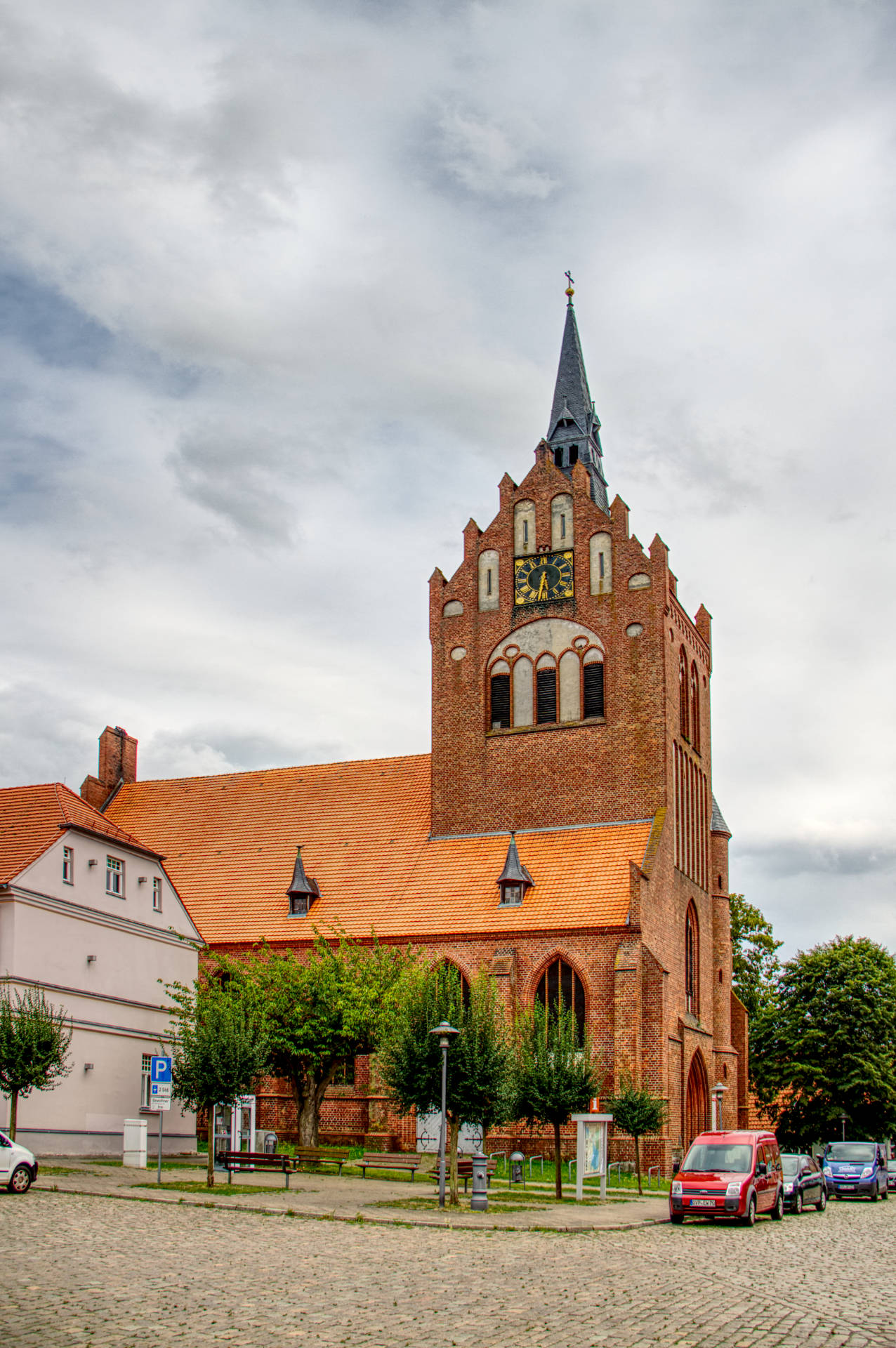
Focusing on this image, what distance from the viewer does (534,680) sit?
48.1 m

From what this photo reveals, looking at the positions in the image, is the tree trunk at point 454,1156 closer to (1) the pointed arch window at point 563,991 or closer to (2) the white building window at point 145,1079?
(1) the pointed arch window at point 563,991

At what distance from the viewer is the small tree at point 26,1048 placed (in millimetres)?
28875

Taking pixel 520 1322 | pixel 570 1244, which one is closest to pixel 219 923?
pixel 570 1244

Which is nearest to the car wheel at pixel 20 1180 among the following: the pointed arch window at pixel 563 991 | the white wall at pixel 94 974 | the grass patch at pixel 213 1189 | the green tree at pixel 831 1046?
the grass patch at pixel 213 1189

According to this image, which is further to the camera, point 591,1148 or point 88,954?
point 88,954

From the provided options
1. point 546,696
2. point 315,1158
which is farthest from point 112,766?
point 315,1158

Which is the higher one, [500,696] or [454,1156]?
[500,696]

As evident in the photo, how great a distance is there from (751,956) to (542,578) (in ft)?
83.9

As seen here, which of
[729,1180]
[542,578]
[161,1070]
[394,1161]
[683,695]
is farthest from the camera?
[683,695]

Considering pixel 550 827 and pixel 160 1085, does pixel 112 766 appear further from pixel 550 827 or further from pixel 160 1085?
pixel 160 1085

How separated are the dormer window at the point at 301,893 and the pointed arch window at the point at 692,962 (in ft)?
42.0

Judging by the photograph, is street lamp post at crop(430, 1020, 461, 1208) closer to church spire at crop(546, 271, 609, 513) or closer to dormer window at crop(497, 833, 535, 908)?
dormer window at crop(497, 833, 535, 908)

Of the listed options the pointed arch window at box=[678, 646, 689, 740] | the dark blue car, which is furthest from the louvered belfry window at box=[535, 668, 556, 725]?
the dark blue car

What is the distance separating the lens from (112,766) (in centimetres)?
5859
